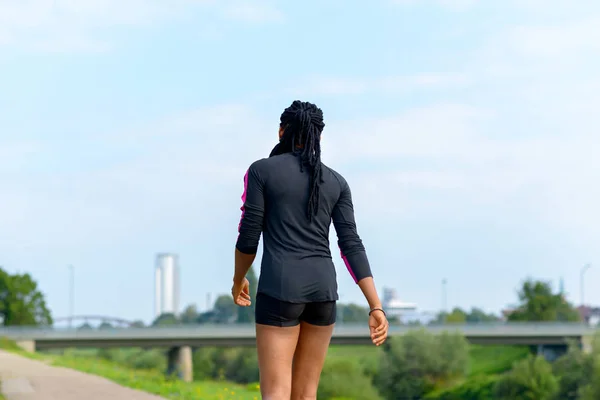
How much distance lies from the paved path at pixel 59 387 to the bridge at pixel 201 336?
52.4 meters

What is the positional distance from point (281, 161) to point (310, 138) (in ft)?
0.77

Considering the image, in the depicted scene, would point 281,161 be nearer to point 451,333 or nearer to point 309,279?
point 309,279

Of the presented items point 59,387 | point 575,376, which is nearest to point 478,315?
point 575,376

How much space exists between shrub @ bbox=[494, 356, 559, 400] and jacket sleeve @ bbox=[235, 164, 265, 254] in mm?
63602

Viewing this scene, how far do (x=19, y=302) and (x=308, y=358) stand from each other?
4030 inches

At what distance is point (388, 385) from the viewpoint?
73.5 m

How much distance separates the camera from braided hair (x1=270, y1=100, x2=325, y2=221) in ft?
17.0

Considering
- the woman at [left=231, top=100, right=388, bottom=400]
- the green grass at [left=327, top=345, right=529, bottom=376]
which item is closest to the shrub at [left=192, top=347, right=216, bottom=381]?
the green grass at [left=327, top=345, right=529, bottom=376]

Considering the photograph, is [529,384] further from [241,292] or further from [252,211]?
[252,211]

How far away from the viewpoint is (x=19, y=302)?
10244 centimetres

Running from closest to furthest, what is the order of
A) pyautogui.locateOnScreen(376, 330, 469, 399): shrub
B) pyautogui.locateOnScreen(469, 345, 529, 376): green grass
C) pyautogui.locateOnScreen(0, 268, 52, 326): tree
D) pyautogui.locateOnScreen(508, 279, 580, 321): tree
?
pyautogui.locateOnScreen(376, 330, 469, 399): shrub
pyautogui.locateOnScreen(469, 345, 529, 376): green grass
pyautogui.locateOnScreen(0, 268, 52, 326): tree
pyautogui.locateOnScreen(508, 279, 580, 321): tree

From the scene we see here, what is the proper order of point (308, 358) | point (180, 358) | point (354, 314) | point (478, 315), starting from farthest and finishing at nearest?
point (478, 315), point (354, 314), point (180, 358), point (308, 358)

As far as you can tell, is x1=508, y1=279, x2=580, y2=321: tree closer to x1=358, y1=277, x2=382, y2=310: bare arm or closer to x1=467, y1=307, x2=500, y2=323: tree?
x1=467, y1=307, x2=500, y2=323: tree

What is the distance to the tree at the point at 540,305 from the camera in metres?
108
